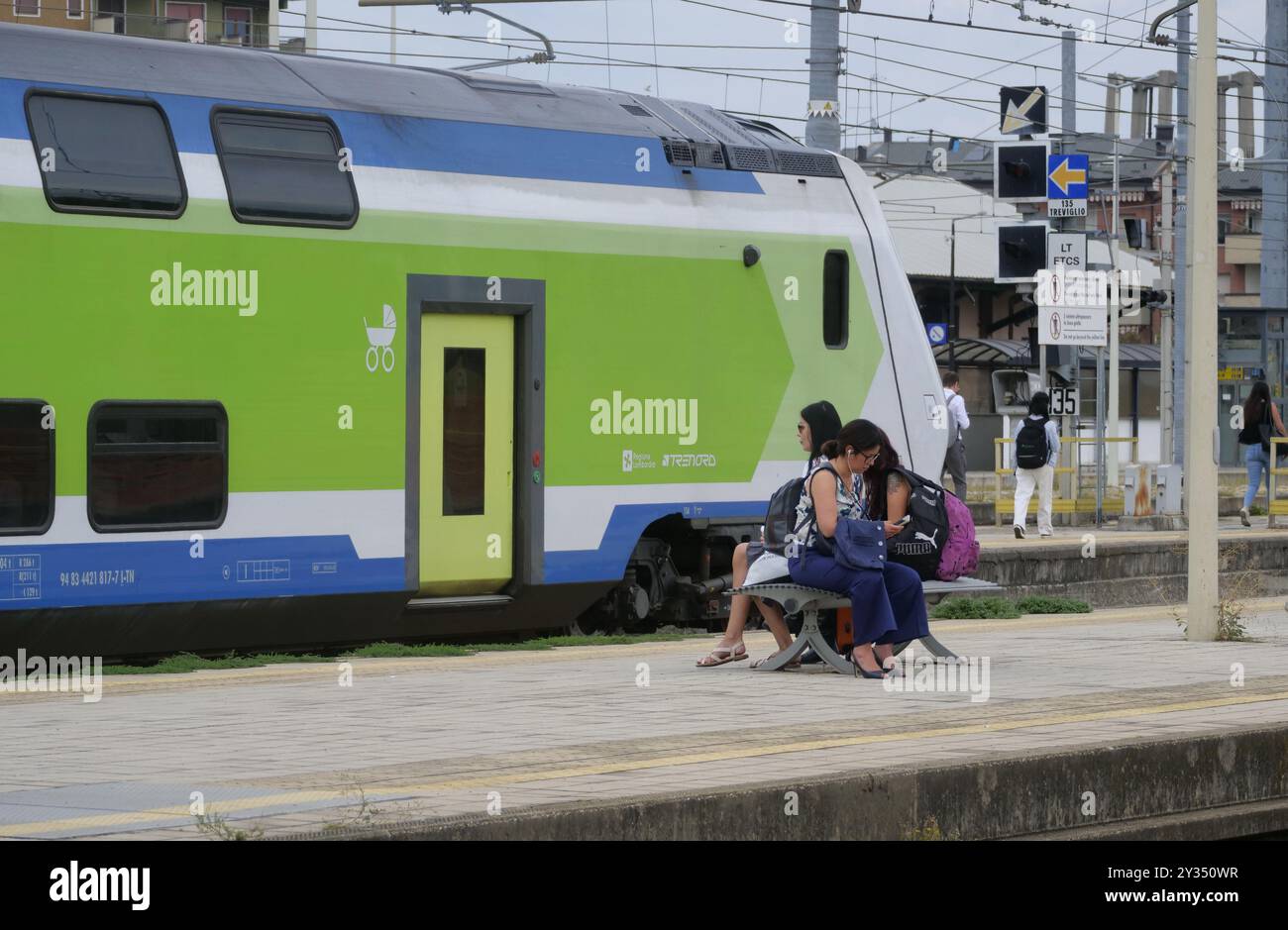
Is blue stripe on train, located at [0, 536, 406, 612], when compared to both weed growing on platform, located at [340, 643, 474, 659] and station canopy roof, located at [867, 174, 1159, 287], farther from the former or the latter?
station canopy roof, located at [867, 174, 1159, 287]

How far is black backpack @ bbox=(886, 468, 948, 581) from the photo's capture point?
36.6 feet

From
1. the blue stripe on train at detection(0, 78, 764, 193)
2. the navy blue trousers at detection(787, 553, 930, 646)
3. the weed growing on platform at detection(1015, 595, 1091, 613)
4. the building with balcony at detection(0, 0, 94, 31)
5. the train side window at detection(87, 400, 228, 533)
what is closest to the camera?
the navy blue trousers at detection(787, 553, 930, 646)

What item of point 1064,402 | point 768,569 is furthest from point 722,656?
point 1064,402

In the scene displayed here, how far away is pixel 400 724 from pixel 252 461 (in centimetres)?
420

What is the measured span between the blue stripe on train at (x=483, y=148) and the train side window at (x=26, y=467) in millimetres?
1874

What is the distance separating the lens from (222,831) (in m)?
5.87

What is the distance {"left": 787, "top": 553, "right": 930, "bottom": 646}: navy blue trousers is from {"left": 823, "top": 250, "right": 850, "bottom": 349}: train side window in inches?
200

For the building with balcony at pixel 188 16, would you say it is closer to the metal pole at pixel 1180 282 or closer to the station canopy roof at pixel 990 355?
the station canopy roof at pixel 990 355

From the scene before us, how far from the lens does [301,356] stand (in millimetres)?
12961

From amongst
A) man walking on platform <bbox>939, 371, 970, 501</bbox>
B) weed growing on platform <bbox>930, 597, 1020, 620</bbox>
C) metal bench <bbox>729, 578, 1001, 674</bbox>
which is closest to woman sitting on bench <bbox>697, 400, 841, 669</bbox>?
metal bench <bbox>729, 578, 1001, 674</bbox>

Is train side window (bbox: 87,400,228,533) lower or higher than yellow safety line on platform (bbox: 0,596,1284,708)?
higher

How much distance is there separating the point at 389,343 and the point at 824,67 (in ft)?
31.5

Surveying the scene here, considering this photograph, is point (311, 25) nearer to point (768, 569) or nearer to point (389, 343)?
point (389, 343)
